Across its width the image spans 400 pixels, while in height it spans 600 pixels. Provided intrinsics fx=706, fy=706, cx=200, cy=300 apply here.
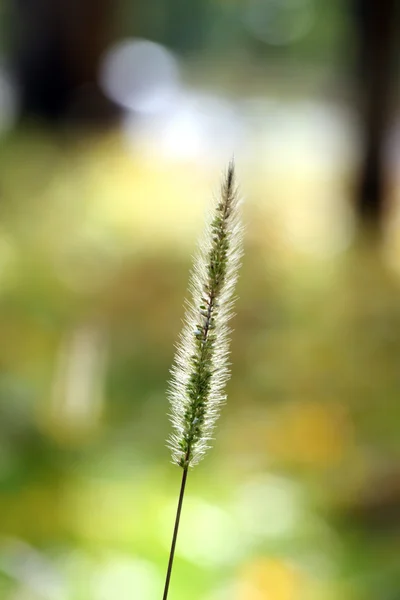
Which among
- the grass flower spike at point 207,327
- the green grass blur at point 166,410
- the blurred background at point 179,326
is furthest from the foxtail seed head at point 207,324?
the green grass blur at point 166,410

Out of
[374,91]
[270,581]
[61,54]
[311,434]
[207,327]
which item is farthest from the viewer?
[61,54]

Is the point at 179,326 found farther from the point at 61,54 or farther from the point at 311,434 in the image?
the point at 61,54

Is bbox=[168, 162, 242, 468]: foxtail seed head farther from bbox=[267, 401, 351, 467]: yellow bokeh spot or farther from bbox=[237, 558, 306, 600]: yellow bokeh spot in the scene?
bbox=[267, 401, 351, 467]: yellow bokeh spot

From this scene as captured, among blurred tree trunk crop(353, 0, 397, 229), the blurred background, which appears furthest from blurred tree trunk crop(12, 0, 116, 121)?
blurred tree trunk crop(353, 0, 397, 229)

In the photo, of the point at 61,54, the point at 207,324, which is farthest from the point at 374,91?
the point at 207,324

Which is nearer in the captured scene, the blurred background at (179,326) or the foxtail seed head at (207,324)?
the foxtail seed head at (207,324)

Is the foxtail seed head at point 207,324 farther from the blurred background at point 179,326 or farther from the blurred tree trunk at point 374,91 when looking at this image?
the blurred tree trunk at point 374,91

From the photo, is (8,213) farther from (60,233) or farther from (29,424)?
(29,424)
